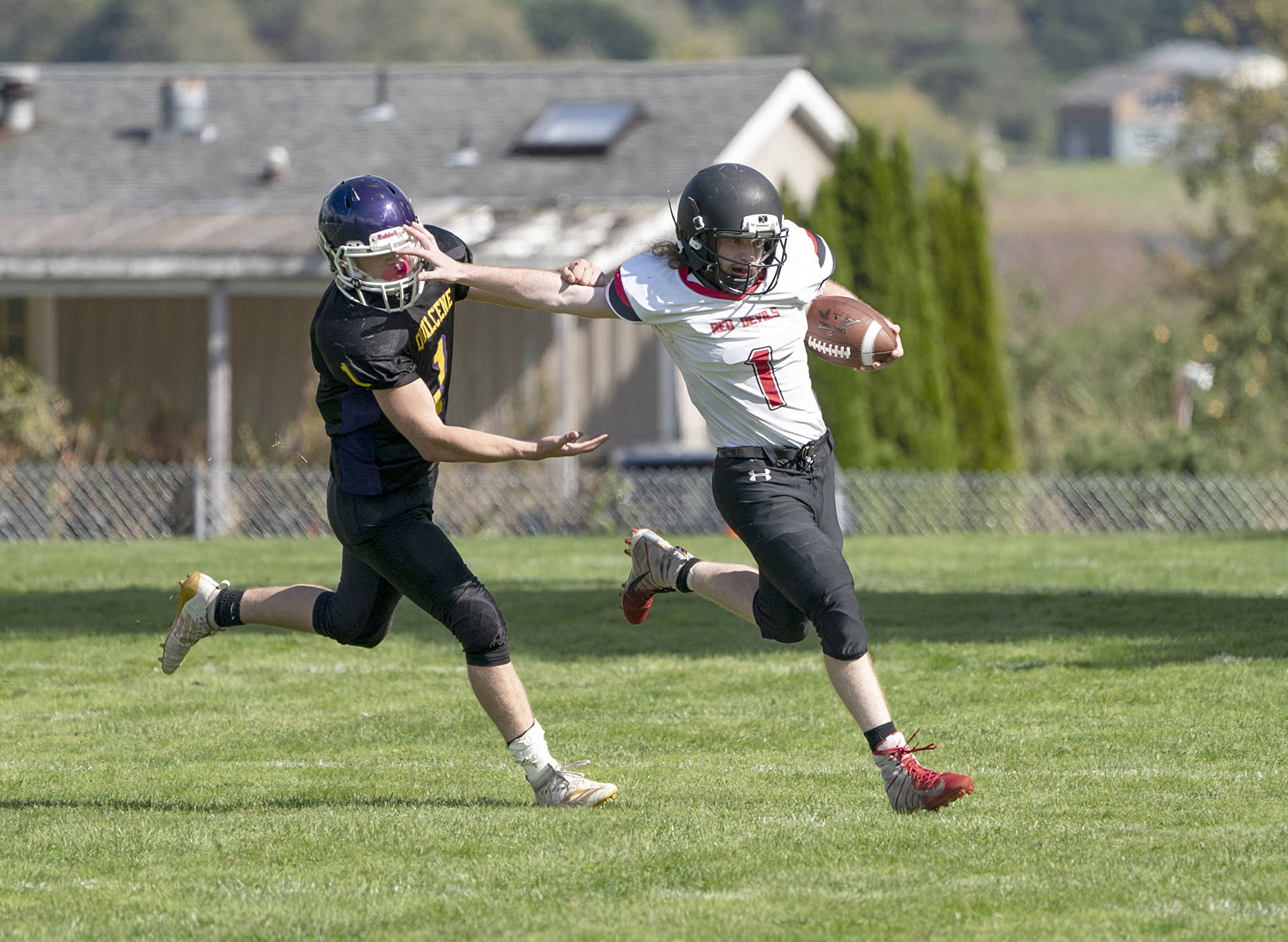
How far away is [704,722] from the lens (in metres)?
8.30

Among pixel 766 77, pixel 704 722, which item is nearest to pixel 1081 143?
pixel 766 77

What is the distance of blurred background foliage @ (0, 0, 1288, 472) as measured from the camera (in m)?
19.7

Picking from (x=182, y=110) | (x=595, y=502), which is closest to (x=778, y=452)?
(x=595, y=502)

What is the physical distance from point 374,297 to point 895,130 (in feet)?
47.8

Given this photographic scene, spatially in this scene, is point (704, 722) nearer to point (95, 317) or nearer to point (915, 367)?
point (915, 367)

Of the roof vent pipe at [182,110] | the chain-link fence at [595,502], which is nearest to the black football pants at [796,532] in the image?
the chain-link fence at [595,502]

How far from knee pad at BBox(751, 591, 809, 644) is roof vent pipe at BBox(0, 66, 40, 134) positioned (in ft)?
67.2

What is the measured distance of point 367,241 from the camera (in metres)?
6.20

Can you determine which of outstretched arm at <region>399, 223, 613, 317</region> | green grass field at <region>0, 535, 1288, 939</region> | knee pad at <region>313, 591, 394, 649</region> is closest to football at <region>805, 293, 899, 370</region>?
outstretched arm at <region>399, 223, 613, 317</region>

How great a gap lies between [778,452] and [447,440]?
1.14m

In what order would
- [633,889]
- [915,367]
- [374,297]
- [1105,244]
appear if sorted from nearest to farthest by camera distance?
[633,889] < [374,297] < [915,367] < [1105,244]

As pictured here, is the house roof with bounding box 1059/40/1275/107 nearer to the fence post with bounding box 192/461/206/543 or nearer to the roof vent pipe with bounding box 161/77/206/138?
the roof vent pipe with bounding box 161/77/206/138

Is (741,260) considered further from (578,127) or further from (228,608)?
(578,127)

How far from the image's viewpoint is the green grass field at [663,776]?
5.06 metres
